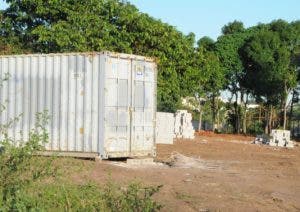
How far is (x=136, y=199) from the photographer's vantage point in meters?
7.14

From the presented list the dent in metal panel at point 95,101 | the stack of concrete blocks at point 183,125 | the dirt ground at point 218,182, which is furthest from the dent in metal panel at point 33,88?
the stack of concrete blocks at point 183,125

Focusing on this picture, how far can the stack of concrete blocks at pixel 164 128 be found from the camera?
26953 mm

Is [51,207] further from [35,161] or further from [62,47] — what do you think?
[62,47]

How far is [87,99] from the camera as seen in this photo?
1550 centimetres

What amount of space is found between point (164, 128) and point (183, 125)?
754 centimetres

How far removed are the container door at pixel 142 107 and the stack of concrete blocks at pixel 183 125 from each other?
57.4ft

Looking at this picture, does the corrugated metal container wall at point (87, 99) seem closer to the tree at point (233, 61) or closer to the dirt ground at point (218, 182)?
the dirt ground at point (218, 182)

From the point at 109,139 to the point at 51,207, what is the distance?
833 centimetres

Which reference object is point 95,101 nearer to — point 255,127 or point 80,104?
point 80,104

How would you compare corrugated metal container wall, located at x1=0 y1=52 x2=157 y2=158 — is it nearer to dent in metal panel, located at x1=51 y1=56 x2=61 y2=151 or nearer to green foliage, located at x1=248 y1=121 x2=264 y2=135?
dent in metal panel, located at x1=51 y1=56 x2=61 y2=151

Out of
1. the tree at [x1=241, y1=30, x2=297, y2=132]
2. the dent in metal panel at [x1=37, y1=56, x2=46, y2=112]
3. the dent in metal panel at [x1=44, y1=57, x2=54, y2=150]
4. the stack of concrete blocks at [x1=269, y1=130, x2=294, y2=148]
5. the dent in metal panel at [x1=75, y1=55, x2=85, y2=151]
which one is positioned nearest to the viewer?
the dent in metal panel at [x1=75, y1=55, x2=85, y2=151]

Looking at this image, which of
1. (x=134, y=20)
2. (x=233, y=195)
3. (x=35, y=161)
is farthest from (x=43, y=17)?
(x=35, y=161)

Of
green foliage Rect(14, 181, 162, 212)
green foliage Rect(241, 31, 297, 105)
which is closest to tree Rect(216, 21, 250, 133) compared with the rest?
green foliage Rect(241, 31, 297, 105)

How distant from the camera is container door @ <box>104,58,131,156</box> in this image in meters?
15.4
